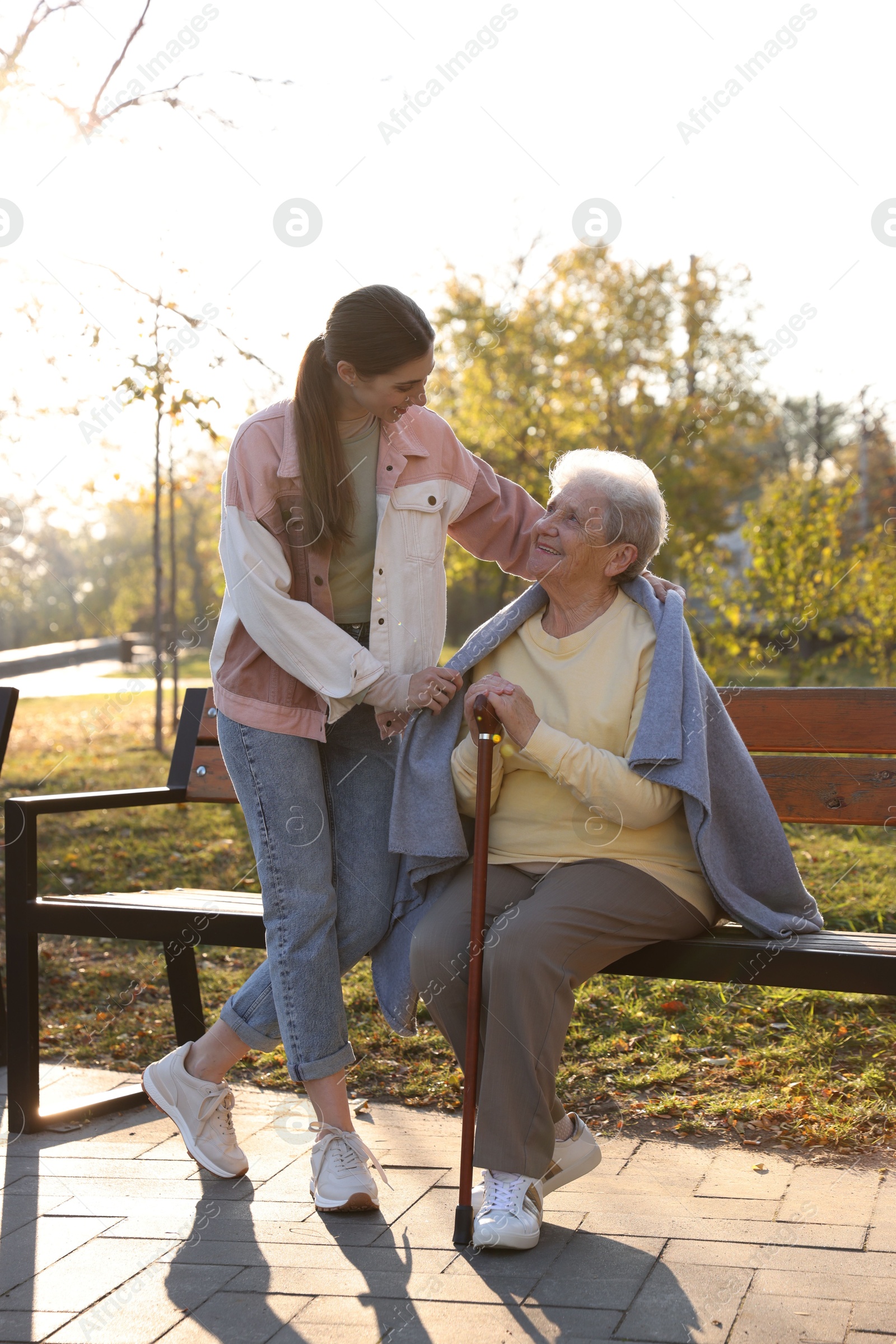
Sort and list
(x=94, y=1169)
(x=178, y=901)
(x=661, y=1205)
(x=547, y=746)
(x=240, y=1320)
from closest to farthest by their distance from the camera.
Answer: (x=240, y=1320), (x=547, y=746), (x=661, y=1205), (x=94, y=1169), (x=178, y=901)

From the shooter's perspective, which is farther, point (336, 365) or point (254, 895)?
point (254, 895)

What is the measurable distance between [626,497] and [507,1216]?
1.55m

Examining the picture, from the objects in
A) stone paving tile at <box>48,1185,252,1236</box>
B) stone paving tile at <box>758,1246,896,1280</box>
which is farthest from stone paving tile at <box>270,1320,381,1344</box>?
stone paving tile at <box>758,1246,896,1280</box>

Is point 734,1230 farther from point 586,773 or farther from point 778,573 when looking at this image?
point 778,573

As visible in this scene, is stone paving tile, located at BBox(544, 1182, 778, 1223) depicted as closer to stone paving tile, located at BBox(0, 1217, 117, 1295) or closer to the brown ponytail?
stone paving tile, located at BBox(0, 1217, 117, 1295)

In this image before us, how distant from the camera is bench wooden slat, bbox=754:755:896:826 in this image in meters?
3.12

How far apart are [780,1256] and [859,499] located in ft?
86.5

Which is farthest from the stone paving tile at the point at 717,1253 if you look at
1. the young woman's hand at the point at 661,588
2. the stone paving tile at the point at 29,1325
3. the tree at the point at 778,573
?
the tree at the point at 778,573

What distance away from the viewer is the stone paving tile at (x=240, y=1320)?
2.23 meters

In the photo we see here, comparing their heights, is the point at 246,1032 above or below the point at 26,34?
below

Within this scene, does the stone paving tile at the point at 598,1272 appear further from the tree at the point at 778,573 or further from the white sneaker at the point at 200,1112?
the tree at the point at 778,573

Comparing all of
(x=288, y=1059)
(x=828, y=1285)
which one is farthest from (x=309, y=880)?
(x=828, y=1285)

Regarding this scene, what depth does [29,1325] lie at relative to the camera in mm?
2309

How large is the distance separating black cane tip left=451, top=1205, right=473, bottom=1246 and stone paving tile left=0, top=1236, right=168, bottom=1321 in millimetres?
618
